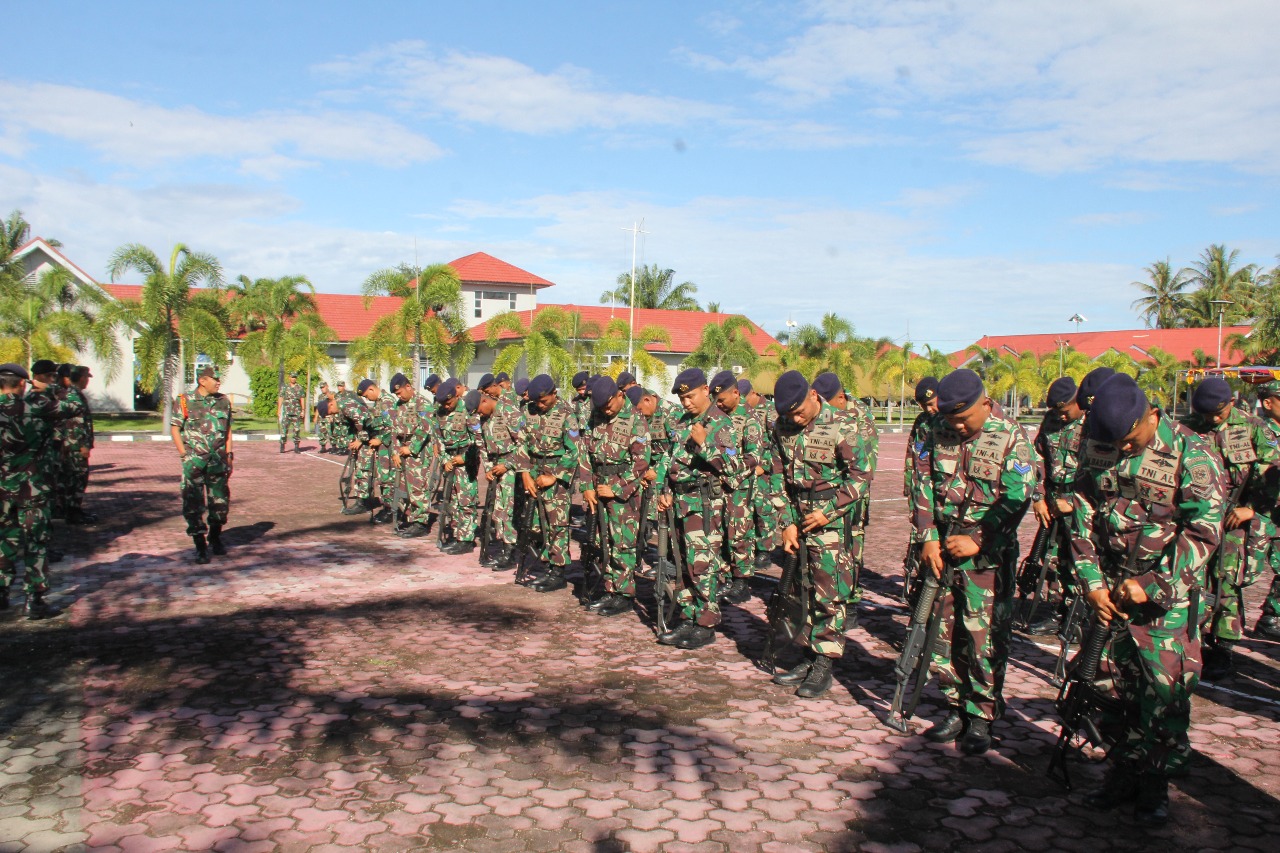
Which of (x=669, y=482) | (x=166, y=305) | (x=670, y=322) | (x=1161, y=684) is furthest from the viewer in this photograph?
(x=670, y=322)

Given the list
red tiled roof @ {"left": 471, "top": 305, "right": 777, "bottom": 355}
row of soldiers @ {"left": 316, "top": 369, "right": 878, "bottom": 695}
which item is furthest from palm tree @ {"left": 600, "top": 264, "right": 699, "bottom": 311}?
row of soldiers @ {"left": 316, "top": 369, "right": 878, "bottom": 695}

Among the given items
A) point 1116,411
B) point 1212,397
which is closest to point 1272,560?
point 1212,397

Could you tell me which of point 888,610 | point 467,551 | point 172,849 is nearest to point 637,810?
point 172,849

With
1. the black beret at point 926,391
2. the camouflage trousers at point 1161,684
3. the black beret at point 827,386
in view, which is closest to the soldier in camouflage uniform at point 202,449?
the black beret at point 827,386

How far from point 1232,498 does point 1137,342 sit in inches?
2553

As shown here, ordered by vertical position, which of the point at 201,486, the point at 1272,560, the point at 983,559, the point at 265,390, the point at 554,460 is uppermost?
the point at 265,390

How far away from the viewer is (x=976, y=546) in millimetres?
4941

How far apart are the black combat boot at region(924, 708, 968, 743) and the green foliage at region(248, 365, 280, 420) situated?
135 feet

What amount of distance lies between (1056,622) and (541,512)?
459 centimetres

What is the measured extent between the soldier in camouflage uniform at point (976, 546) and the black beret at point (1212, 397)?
2.62 m

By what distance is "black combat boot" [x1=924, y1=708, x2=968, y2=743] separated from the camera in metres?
5.23

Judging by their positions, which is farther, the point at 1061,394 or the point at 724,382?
the point at 724,382

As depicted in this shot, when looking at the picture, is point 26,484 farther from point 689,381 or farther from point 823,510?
point 823,510

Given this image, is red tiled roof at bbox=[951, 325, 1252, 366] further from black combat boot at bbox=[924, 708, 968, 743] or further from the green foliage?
black combat boot at bbox=[924, 708, 968, 743]
